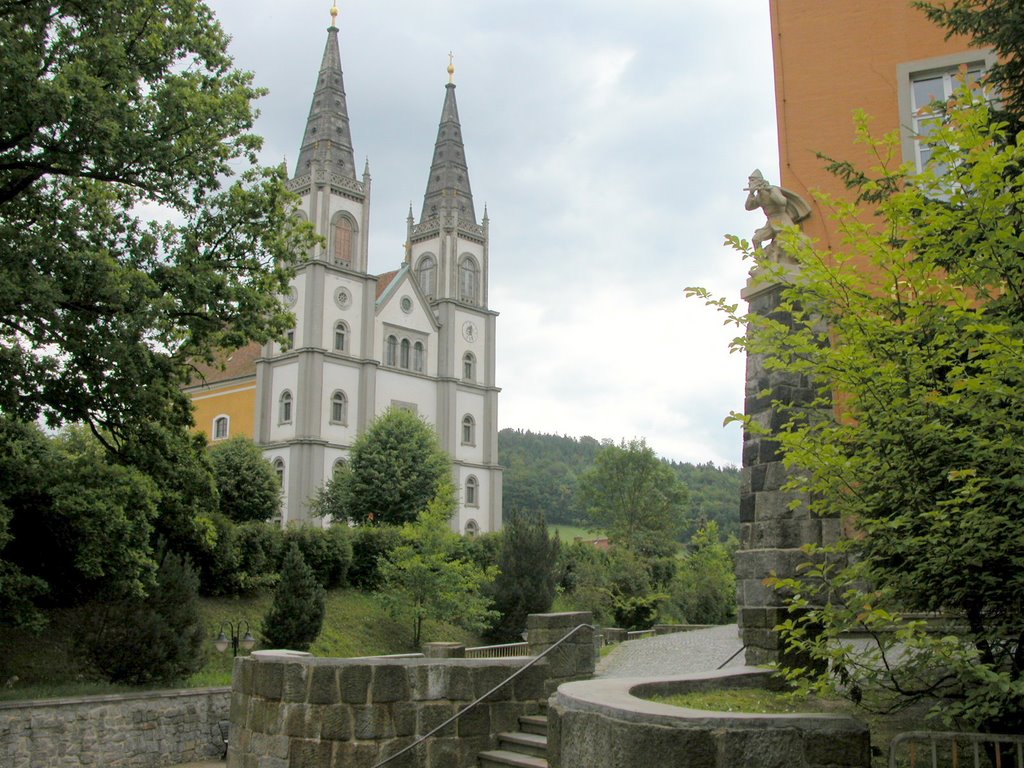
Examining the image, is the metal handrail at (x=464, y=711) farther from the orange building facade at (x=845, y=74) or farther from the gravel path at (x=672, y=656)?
the orange building facade at (x=845, y=74)

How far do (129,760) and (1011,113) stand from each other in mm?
16830

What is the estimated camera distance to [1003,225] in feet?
18.7

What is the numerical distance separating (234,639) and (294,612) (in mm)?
1586

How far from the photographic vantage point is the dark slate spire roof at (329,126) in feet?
216

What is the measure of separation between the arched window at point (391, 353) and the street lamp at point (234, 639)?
131 feet

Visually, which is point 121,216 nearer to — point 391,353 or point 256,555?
point 256,555

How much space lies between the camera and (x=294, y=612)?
23.3 meters

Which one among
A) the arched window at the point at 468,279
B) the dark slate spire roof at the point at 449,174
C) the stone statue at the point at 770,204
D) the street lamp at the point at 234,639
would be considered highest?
the dark slate spire roof at the point at 449,174

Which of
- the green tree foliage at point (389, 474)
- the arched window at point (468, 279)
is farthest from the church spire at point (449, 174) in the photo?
the green tree foliage at point (389, 474)

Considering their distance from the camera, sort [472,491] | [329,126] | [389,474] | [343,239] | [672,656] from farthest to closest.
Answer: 1. [329,126]
2. [472,491]
3. [343,239]
4. [389,474]
5. [672,656]

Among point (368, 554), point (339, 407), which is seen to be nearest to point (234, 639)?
point (368, 554)

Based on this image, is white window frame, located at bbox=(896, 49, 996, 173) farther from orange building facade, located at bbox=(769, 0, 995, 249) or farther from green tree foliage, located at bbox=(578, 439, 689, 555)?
green tree foliage, located at bbox=(578, 439, 689, 555)

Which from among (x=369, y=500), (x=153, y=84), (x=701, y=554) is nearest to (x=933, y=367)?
(x=153, y=84)

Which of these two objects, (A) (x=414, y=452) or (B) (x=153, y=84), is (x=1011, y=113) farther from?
(A) (x=414, y=452)
